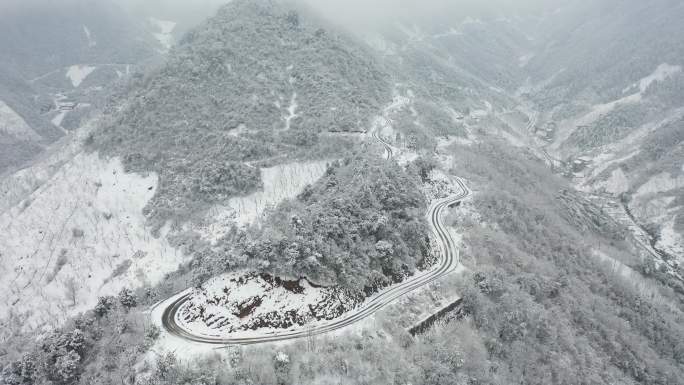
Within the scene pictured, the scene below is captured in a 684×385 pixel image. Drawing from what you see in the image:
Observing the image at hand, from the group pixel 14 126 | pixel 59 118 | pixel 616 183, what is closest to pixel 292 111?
pixel 616 183

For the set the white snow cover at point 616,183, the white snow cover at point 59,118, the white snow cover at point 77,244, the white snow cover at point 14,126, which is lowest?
the white snow cover at point 59,118

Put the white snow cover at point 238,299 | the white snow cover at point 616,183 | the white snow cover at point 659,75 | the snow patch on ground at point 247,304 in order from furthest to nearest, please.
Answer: the white snow cover at point 659,75 → the white snow cover at point 616,183 → the white snow cover at point 238,299 → the snow patch on ground at point 247,304

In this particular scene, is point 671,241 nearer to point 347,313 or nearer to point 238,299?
point 347,313

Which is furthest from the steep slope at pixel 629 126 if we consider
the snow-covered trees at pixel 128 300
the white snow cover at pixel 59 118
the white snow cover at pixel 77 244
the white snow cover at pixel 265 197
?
the white snow cover at pixel 59 118

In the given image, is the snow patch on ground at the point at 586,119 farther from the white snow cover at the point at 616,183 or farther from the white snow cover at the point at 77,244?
the white snow cover at the point at 77,244

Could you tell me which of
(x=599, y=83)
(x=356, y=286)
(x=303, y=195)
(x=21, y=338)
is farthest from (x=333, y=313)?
(x=599, y=83)
